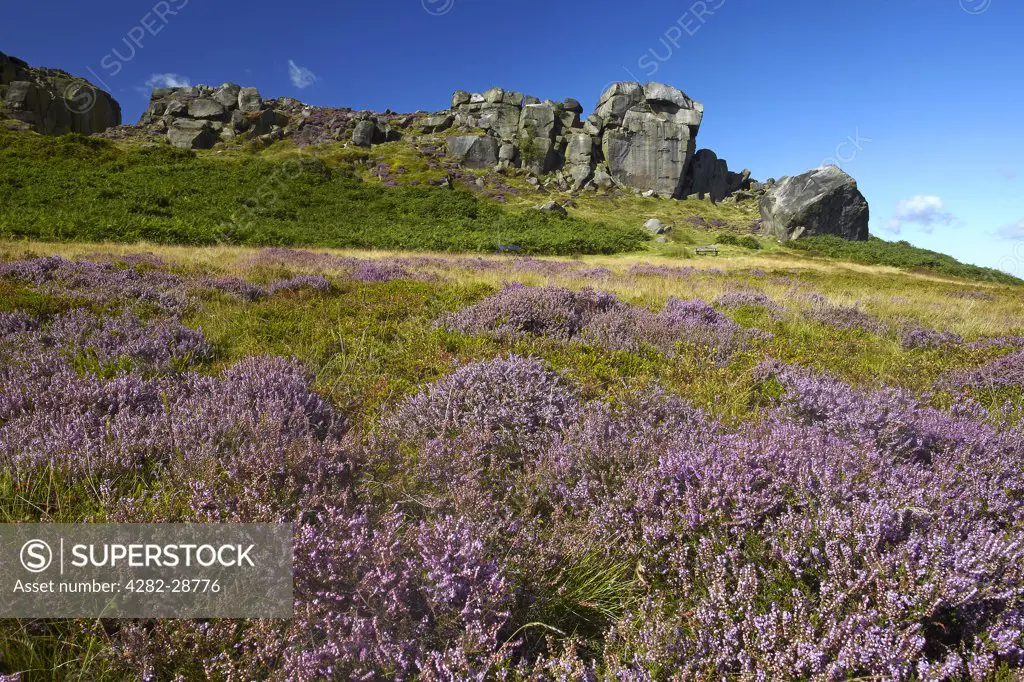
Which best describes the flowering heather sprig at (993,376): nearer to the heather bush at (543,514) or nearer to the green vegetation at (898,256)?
the heather bush at (543,514)

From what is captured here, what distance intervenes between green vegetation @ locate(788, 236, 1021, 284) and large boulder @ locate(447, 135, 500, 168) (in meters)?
35.0

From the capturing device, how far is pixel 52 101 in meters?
54.2

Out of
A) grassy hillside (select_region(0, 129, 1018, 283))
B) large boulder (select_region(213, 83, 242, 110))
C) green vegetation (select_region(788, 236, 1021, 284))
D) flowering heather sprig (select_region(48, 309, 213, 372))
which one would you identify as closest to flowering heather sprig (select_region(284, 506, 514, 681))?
flowering heather sprig (select_region(48, 309, 213, 372))

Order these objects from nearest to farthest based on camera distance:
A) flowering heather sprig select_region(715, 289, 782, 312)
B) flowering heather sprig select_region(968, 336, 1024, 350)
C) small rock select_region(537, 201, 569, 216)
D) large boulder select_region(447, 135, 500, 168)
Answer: flowering heather sprig select_region(968, 336, 1024, 350) → flowering heather sprig select_region(715, 289, 782, 312) → small rock select_region(537, 201, 569, 216) → large boulder select_region(447, 135, 500, 168)

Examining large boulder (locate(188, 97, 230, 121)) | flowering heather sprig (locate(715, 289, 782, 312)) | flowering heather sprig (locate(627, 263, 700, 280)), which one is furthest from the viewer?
large boulder (locate(188, 97, 230, 121))

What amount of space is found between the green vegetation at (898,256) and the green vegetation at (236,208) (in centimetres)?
1579

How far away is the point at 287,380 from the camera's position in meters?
3.54

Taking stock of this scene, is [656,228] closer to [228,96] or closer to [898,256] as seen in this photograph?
[898,256]

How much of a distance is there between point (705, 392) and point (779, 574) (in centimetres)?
242

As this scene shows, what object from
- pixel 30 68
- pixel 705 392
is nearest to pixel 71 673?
pixel 705 392

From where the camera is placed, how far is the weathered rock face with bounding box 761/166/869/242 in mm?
43031

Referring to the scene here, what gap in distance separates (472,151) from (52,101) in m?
48.5

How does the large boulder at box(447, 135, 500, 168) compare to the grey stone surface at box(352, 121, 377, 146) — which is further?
the large boulder at box(447, 135, 500, 168)

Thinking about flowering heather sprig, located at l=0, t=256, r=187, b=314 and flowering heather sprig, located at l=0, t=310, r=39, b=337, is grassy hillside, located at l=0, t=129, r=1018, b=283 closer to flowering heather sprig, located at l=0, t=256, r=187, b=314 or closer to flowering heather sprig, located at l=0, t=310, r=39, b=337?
flowering heather sprig, located at l=0, t=256, r=187, b=314
